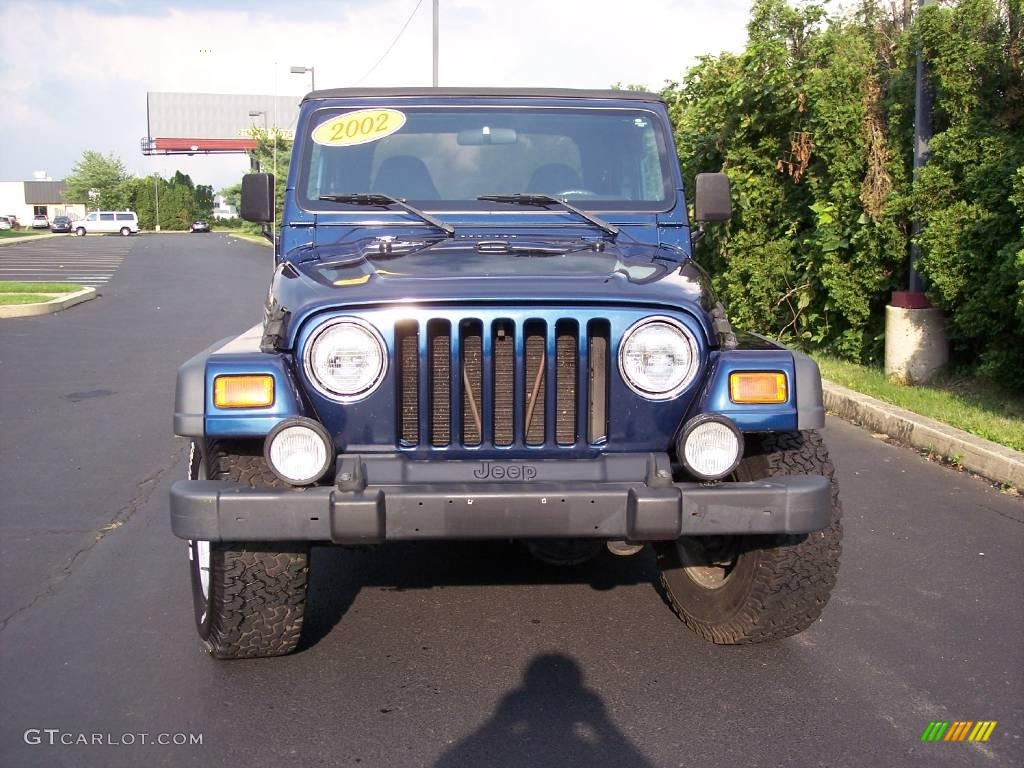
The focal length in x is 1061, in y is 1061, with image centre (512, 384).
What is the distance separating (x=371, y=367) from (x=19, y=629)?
6.29 ft

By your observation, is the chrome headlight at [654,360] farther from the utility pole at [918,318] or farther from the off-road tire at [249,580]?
the utility pole at [918,318]

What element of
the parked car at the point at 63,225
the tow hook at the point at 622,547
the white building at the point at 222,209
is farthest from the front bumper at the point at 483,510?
the white building at the point at 222,209

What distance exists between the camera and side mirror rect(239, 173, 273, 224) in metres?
5.03

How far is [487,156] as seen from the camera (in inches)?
191

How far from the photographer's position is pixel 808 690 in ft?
11.8

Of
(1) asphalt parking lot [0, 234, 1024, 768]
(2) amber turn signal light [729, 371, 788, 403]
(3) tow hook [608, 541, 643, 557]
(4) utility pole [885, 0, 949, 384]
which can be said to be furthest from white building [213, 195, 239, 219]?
(2) amber turn signal light [729, 371, 788, 403]

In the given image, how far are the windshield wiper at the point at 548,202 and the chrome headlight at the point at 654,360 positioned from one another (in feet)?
3.82

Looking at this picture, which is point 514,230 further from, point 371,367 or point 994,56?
point 994,56

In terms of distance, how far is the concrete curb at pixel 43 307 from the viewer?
51.6 ft

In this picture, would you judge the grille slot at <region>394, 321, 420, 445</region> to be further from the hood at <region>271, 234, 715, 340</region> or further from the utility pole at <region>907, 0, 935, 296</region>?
the utility pole at <region>907, 0, 935, 296</region>

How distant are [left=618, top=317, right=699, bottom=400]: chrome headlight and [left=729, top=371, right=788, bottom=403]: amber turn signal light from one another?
0.46 feet

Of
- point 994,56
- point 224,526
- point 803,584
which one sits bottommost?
point 803,584

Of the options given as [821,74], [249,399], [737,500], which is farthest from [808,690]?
[821,74]

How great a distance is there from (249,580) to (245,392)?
662 millimetres
